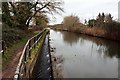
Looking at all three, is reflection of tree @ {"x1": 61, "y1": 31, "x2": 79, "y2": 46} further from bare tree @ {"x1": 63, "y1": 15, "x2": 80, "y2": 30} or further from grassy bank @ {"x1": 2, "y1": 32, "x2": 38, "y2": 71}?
bare tree @ {"x1": 63, "y1": 15, "x2": 80, "y2": 30}

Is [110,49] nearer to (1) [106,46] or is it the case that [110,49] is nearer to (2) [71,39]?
(1) [106,46]

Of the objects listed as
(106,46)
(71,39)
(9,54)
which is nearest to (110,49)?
(106,46)

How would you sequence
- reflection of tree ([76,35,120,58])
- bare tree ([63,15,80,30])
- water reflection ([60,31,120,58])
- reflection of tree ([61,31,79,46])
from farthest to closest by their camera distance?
1. bare tree ([63,15,80,30])
2. reflection of tree ([61,31,79,46])
3. water reflection ([60,31,120,58])
4. reflection of tree ([76,35,120,58])

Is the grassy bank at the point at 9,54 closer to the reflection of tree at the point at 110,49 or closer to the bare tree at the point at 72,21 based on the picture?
the reflection of tree at the point at 110,49

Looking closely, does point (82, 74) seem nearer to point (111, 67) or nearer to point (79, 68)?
point (79, 68)

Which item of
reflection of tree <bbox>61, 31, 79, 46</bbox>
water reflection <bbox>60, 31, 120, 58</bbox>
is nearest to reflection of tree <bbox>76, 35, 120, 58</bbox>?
water reflection <bbox>60, 31, 120, 58</bbox>

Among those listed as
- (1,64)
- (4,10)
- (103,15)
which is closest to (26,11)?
(4,10)

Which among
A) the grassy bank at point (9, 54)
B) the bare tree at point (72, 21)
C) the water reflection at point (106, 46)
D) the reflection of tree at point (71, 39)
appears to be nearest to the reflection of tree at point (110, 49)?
the water reflection at point (106, 46)

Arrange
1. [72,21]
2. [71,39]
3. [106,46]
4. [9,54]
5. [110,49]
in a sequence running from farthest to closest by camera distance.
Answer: [72,21], [71,39], [106,46], [110,49], [9,54]

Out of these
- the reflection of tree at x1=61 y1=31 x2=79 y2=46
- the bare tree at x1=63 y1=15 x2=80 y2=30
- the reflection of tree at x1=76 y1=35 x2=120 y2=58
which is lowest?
the reflection of tree at x1=76 y1=35 x2=120 y2=58

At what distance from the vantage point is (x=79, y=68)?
1378 cm

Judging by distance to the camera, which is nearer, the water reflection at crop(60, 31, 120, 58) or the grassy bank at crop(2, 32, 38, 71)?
the grassy bank at crop(2, 32, 38, 71)

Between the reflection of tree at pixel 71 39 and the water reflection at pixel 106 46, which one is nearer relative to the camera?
the water reflection at pixel 106 46

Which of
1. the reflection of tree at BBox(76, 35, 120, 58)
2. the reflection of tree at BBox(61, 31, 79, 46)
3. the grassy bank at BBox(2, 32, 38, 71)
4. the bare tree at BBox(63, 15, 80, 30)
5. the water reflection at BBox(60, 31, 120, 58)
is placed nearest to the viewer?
the grassy bank at BBox(2, 32, 38, 71)
